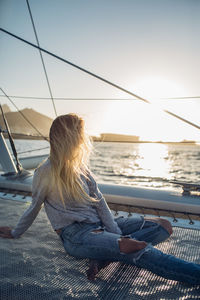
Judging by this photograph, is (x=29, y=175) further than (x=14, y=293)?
Yes

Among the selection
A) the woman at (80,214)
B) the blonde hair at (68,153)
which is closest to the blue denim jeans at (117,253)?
the woman at (80,214)

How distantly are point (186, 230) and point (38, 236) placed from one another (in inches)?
44.8

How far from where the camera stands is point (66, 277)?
1.36 metres

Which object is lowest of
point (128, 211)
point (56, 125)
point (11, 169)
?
point (128, 211)

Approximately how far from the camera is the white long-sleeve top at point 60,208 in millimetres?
1473

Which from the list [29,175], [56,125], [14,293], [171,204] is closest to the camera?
[14,293]

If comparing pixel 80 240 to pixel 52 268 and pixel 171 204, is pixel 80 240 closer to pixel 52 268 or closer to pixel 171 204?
pixel 52 268

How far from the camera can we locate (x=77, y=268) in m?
1.45

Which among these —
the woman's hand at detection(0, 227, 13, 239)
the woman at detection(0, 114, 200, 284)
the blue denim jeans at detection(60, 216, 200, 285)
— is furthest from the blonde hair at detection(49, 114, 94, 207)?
the woman's hand at detection(0, 227, 13, 239)

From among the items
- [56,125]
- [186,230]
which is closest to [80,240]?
[56,125]

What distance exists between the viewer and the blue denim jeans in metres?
1.24

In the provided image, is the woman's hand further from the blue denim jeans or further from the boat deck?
the blue denim jeans

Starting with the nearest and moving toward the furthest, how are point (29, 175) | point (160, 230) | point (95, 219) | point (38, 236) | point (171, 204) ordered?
point (95, 219) < point (160, 230) < point (38, 236) < point (171, 204) < point (29, 175)

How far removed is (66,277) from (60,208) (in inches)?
14.5
